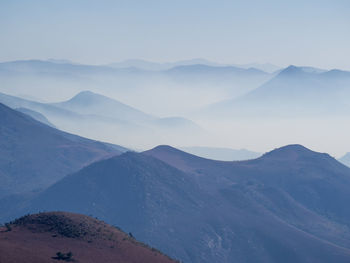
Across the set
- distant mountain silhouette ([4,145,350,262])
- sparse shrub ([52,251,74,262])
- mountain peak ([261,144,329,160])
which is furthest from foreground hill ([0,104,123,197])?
sparse shrub ([52,251,74,262])

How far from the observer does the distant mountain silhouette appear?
121 m

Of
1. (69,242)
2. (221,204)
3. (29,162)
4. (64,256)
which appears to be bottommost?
→ (29,162)

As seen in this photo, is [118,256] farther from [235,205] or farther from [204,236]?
[235,205]

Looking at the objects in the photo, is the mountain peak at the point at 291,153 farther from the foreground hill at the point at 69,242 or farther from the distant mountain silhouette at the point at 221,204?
the foreground hill at the point at 69,242

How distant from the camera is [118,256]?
217 ft

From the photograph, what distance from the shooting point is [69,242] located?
6562 centimetres

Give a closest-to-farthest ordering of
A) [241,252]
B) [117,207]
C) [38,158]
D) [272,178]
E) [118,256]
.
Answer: [118,256] → [241,252] → [117,207] → [272,178] → [38,158]

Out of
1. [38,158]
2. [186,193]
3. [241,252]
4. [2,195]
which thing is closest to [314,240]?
[241,252]

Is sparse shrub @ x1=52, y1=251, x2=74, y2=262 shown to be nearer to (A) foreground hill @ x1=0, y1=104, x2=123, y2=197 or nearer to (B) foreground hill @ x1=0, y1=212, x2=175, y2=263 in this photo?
(B) foreground hill @ x1=0, y1=212, x2=175, y2=263

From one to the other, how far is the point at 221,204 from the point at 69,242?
7748 centimetres

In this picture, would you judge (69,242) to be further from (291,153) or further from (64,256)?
(291,153)

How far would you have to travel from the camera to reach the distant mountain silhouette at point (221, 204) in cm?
12119

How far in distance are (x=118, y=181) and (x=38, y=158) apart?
49267 millimetres

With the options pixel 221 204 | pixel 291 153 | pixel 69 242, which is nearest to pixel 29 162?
pixel 221 204
